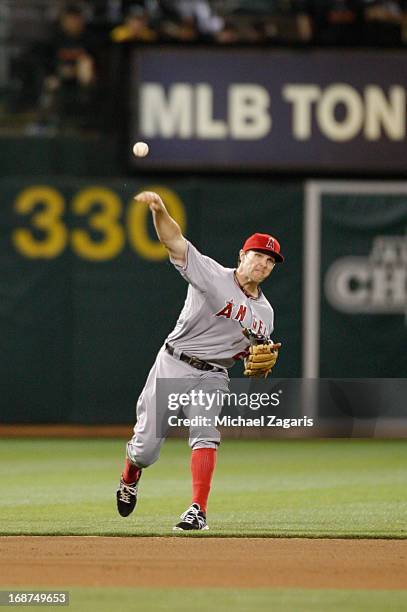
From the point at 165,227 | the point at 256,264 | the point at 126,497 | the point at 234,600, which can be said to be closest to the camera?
the point at 234,600

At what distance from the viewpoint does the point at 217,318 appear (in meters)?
8.07

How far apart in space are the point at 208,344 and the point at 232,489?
108 inches

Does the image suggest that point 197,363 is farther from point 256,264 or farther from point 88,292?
point 88,292

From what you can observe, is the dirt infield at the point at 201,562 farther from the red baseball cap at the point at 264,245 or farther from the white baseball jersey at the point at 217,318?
the red baseball cap at the point at 264,245

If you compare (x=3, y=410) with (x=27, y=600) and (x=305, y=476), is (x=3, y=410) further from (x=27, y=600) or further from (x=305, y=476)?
(x=27, y=600)

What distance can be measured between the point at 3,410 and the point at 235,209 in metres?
3.17

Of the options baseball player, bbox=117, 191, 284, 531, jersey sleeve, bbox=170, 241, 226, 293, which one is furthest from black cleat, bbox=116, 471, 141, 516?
jersey sleeve, bbox=170, 241, 226, 293

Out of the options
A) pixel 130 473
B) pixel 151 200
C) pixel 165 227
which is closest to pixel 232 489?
pixel 130 473

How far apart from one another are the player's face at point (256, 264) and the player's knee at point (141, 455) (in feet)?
3.61

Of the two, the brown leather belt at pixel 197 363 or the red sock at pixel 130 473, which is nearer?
the brown leather belt at pixel 197 363

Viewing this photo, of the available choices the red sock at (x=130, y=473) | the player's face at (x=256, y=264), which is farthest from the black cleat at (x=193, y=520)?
the player's face at (x=256, y=264)

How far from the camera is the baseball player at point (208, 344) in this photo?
7930 mm

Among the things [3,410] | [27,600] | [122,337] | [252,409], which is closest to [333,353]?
[122,337]

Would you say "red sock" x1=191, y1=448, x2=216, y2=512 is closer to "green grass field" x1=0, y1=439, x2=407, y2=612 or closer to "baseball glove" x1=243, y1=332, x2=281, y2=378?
"green grass field" x1=0, y1=439, x2=407, y2=612
